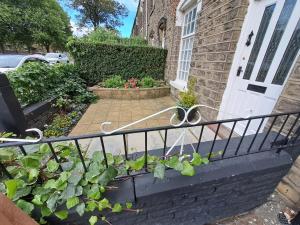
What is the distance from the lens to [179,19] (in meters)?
4.33

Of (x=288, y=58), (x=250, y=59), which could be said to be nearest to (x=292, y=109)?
(x=288, y=58)

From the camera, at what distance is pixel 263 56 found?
195cm

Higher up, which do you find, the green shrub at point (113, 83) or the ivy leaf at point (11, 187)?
the ivy leaf at point (11, 187)

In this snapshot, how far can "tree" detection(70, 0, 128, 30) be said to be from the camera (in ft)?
49.8

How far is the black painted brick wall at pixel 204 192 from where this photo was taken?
1049mm

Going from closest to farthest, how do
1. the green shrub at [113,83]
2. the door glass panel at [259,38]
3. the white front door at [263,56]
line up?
the white front door at [263,56]
the door glass panel at [259,38]
the green shrub at [113,83]

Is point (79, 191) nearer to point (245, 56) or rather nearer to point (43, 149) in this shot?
point (43, 149)

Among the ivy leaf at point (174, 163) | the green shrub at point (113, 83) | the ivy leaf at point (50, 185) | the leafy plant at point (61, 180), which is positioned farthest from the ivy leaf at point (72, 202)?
the green shrub at point (113, 83)

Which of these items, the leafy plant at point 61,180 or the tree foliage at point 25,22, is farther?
the tree foliage at point 25,22

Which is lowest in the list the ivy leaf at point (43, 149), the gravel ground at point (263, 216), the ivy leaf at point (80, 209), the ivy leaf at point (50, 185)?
the gravel ground at point (263, 216)

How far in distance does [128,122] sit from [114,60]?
3.21 meters

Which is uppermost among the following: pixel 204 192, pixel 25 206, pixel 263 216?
pixel 25 206

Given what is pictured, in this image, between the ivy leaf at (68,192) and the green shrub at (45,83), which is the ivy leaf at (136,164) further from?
the green shrub at (45,83)

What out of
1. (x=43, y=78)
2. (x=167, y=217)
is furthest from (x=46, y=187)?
(x=43, y=78)
